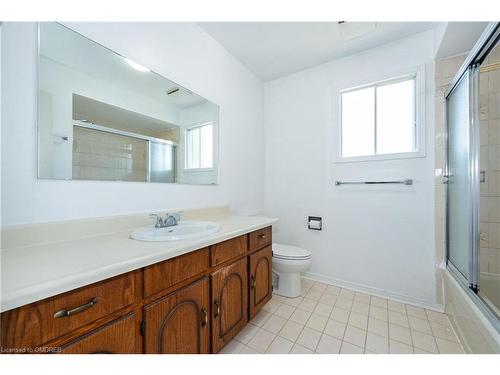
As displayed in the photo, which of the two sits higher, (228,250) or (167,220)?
(167,220)

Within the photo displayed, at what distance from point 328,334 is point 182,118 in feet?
6.23

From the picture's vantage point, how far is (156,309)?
798mm

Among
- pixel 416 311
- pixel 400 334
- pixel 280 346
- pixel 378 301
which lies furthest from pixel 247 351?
pixel 416 311

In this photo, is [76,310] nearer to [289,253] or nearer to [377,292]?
[289,253]

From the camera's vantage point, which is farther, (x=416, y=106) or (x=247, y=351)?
(x=416, y=106)

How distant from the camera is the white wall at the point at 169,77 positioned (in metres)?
0.85

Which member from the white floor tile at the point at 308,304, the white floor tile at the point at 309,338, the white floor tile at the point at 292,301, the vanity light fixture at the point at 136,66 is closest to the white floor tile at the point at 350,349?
the white floor tile at the point at 309,338

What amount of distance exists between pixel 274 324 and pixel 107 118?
69.3 inches

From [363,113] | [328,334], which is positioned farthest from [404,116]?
[328,334]

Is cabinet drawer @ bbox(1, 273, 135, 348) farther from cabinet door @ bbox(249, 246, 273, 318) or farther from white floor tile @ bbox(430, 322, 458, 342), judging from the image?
white floor tile @ bbox(430, 322, 458, 342)

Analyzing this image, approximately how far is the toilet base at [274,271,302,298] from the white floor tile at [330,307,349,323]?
34cm

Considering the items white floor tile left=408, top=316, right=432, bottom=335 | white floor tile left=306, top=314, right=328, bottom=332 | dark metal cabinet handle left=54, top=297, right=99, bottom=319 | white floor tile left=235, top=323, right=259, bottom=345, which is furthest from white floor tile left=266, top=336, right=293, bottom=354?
dark metal cabinet handle left=54, top=297, right=99, bottom=319

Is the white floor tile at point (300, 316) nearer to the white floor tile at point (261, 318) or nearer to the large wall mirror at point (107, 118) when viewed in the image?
the white floor tile at point (261, 318)

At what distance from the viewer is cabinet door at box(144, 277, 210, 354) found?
0.79m
